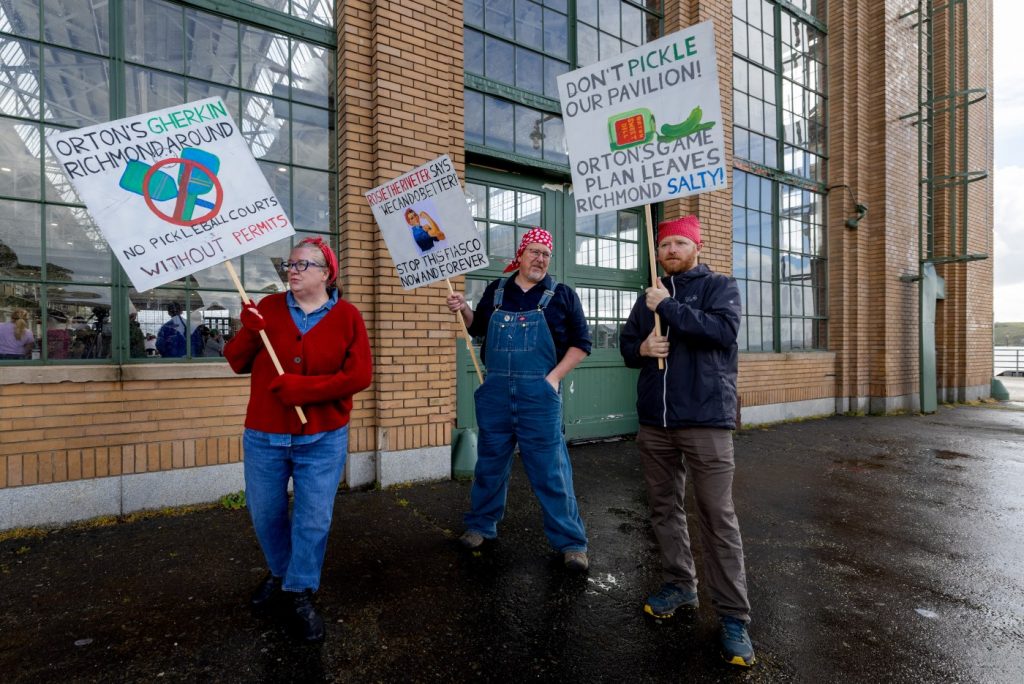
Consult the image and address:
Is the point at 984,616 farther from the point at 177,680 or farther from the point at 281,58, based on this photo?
the point at 281,58

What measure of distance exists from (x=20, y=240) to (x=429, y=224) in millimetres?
2790

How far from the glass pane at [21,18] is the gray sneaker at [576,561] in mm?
5008

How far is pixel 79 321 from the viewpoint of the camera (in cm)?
389

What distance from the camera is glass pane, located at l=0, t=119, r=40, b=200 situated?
12.0ft

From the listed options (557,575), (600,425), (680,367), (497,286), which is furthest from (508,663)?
(600,425)

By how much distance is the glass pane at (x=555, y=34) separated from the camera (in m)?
6.28

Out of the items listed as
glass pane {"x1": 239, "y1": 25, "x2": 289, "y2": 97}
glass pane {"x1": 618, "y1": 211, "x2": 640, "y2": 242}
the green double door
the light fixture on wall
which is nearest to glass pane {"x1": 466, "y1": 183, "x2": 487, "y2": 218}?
the green double door

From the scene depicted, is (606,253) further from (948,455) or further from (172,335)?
(948,455)

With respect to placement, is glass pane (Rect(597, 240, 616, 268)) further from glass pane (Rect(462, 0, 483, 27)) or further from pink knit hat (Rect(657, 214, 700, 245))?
pink knit hat (Rect(657, 214, 700, 245))

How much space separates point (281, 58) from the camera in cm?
466

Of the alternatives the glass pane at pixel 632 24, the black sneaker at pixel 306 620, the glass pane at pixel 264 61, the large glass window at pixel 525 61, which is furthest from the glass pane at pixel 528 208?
the black sneaker at pixel 306 620

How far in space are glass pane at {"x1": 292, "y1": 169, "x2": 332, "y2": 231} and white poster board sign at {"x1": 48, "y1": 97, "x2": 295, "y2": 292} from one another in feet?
6.41

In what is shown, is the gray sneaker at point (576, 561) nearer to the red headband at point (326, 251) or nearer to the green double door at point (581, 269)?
the red headband at point (326, 251)

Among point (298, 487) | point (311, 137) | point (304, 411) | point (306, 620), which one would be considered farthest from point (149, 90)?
point (306, 620)
